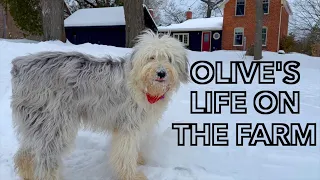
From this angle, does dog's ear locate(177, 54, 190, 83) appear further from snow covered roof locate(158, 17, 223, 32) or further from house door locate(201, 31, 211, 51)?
house door locate(201, 31, 211, 51)

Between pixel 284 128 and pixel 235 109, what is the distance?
2.78 ft

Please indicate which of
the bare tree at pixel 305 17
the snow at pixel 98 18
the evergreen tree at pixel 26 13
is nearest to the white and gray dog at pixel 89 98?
the snow at pixel 98 18

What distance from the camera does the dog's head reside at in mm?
2600

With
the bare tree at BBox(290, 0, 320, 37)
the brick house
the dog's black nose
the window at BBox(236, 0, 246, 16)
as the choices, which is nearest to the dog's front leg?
the dog's black nose

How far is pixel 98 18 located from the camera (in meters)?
18.4

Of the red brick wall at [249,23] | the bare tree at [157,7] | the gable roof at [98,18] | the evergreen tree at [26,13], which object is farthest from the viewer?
the bare tree at [157,7]

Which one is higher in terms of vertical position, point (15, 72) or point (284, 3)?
point (284, 3)

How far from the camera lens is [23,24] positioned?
58.0 feet

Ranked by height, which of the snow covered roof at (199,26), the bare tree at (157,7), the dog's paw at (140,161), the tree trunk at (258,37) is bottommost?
the dog's paw at (140,161)

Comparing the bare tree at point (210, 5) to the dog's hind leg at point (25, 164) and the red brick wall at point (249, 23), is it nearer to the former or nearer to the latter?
the red brick wall at point (249, 23)

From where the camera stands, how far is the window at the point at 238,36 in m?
22.6

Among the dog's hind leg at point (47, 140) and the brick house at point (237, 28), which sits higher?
the brick house at point (237, 28)

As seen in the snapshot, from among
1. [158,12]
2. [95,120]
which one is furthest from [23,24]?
[158,12]

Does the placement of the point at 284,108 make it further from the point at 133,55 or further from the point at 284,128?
the point at 133,55
